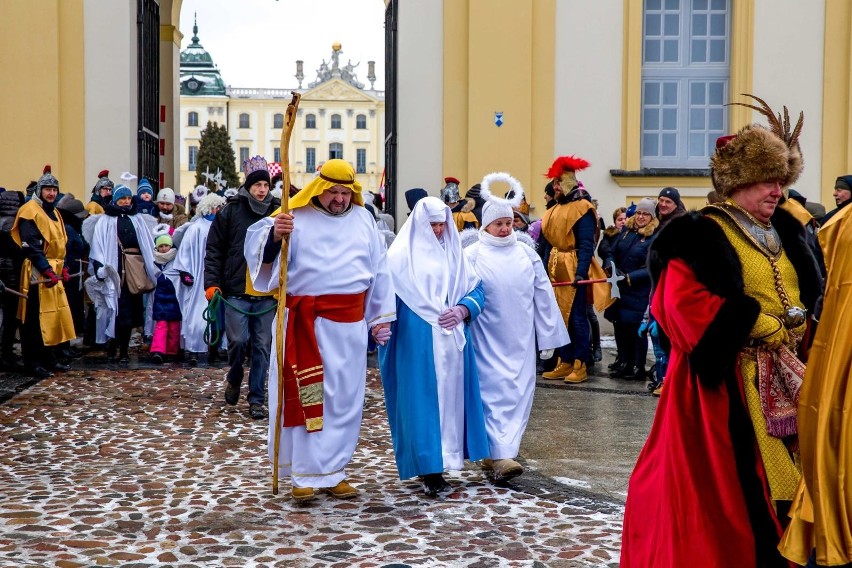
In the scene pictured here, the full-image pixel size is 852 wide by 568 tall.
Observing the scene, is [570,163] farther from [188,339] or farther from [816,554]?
[816,554]

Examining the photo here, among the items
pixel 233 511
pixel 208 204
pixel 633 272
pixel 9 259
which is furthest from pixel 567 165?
pixel 233 511

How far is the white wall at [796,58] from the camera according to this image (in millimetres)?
14484

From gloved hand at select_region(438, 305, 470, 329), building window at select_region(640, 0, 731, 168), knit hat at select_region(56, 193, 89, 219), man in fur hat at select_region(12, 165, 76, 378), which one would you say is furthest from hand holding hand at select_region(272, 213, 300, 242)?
building window at select_region(640, 0, 731, 168)

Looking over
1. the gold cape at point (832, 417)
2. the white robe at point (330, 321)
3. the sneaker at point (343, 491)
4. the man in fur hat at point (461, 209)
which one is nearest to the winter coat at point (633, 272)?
the man in fur hat at point (461, 209)

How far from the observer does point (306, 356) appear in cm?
619

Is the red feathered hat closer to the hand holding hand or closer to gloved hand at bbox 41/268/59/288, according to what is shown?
gloved hand at bbox 41/268/59/288

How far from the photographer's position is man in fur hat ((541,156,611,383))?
34.7 feet

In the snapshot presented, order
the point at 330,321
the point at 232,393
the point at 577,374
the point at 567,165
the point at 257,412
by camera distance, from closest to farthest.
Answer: the point at 330,321, the point at 257,412, the point at 232,393, the point at 567,165, the point at 577,374

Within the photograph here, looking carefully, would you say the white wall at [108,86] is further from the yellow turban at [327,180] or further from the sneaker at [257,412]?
the yellow turban at [327,180]

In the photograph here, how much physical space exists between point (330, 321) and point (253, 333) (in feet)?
8.80

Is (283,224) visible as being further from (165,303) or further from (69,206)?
(69,206)

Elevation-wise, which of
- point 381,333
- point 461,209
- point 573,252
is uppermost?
point 461,209

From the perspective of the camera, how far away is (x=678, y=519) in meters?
3.93

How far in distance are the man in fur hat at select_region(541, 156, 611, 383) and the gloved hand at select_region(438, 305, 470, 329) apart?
14.1 ft
